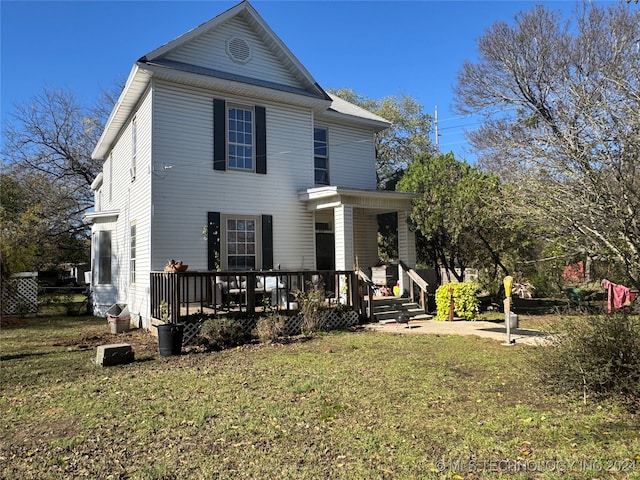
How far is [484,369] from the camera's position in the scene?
6.36 meters

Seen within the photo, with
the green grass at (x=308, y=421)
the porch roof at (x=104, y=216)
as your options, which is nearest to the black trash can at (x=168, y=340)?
the green grass at (x=308, y=421)

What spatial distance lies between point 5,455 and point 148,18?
1307 centimetres

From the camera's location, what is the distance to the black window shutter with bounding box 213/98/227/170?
1191 centimetres

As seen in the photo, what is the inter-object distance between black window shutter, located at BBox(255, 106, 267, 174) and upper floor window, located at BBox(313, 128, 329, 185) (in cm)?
211

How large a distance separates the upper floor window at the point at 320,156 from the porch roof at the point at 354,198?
1.49 metres

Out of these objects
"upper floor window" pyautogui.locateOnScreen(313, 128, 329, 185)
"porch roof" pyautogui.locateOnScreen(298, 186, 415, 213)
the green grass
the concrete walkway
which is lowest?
the green grass

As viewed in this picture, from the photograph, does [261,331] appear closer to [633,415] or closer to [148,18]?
[633,415]

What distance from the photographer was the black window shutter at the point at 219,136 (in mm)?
11906

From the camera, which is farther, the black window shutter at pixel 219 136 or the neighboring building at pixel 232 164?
the black window shutter at pixel 219 136

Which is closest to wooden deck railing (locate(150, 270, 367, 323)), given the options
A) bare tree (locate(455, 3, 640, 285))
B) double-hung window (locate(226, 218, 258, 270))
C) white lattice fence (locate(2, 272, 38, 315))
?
double-hung window (locate(226, 218, 258, 270))

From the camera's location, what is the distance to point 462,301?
11.8 metres

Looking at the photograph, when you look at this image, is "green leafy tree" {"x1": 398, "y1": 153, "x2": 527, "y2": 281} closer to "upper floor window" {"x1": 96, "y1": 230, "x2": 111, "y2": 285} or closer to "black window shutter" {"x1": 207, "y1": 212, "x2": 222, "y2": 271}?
"black window shutter" {"x1": 207, "y1": 212, "x2": 222, "y2": 271}

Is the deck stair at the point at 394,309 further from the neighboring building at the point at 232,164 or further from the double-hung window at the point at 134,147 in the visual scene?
the double-hung window at the point at 134,147

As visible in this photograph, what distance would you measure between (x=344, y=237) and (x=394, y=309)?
8.23 feet
